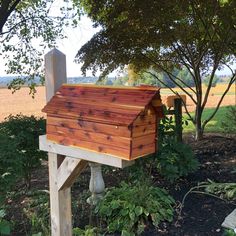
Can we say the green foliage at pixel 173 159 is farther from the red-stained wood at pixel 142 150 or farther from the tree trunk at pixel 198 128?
the tree trunk at pixel 198 128

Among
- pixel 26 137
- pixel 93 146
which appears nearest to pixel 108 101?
pixel 93 146

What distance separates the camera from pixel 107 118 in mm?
2076

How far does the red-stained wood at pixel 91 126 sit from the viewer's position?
2016 millimetres

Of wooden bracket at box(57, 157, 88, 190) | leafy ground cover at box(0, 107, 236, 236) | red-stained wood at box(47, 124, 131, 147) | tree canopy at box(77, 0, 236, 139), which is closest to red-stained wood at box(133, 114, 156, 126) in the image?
red-stained wood at box(47, 124, 131, 147)

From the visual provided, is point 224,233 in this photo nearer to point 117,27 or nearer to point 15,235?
point 15,235

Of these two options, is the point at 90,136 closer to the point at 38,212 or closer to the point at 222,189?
the point at 38,212

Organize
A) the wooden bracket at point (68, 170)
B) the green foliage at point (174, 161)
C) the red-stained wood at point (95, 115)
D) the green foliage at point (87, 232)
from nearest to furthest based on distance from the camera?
the red-stained wood at point (95, 115) → the wooden bracket at point (68, 170) → the green foliage at point (87, 232) → the green foliage at point (174, 161)

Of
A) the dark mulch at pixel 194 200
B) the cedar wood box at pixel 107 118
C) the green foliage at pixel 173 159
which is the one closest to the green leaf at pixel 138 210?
the dark mulch at pixel 194 200

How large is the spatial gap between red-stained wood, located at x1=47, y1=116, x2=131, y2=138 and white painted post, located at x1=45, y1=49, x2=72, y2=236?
0.28m

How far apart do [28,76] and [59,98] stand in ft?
21.2

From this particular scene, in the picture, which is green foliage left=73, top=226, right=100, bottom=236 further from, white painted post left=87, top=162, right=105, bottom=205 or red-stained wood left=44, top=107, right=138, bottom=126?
red-stained wood left=44, top=107, right=138, bottom=126

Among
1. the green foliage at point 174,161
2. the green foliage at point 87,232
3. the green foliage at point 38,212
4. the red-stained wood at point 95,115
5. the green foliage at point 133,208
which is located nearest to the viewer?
the red-stained wood at point 95,115

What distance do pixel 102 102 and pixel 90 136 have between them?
0.22m

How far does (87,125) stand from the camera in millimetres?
2189
